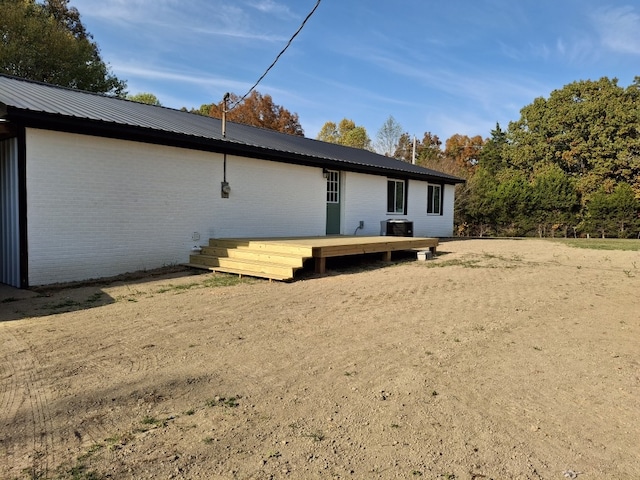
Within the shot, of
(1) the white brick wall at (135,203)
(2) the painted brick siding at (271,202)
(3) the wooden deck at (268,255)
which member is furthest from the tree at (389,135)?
(3) the wooden deck at (268,255)

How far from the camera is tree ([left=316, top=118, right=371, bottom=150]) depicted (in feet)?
139

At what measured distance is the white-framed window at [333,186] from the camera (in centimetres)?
1384

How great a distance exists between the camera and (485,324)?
16.6ft

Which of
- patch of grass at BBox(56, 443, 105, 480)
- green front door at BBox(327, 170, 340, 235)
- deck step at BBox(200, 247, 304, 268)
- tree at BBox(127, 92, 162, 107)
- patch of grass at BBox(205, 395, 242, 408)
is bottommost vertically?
patch of grass at BBox(56, 443, 105, 480)

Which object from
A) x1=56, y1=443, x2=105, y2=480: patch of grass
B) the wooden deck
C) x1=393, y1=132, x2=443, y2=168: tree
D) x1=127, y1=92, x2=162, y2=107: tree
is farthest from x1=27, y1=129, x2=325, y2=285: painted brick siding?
x1=393, y1=132, x2=443, y2=168: tree

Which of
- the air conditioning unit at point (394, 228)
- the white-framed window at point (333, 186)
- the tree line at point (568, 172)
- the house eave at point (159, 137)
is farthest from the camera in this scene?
the tree line at point (568, 172)

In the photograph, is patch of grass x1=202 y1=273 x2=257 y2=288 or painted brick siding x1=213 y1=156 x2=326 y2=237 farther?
painted brick siding x1=213 y1=156 x2=326 y2=237

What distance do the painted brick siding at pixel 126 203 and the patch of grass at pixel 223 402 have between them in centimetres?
595

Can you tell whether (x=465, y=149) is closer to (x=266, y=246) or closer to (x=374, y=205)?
(x=374, y=205)

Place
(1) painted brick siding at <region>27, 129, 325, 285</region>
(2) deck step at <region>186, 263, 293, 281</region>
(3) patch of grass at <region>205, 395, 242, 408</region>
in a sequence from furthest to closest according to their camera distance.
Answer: (2) deck step at <region>186, 263, 293, 281</region>, (1) painted brick siding at <region>27, 129, 325, 285</region>, (3) patch of grass at <region>205, 395, 242, 408</region>

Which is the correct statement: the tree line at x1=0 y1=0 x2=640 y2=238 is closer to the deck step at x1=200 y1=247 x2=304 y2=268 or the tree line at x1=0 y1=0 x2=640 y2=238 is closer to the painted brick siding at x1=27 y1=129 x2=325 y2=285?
the painted brick siding at x1=27 y1=129 x2=325 y2=285

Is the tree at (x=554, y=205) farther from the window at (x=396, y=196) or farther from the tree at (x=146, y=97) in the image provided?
the tree at (x=146, y=97)

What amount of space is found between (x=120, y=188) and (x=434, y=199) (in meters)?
13.6

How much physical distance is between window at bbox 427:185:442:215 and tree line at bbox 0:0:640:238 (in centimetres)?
852
